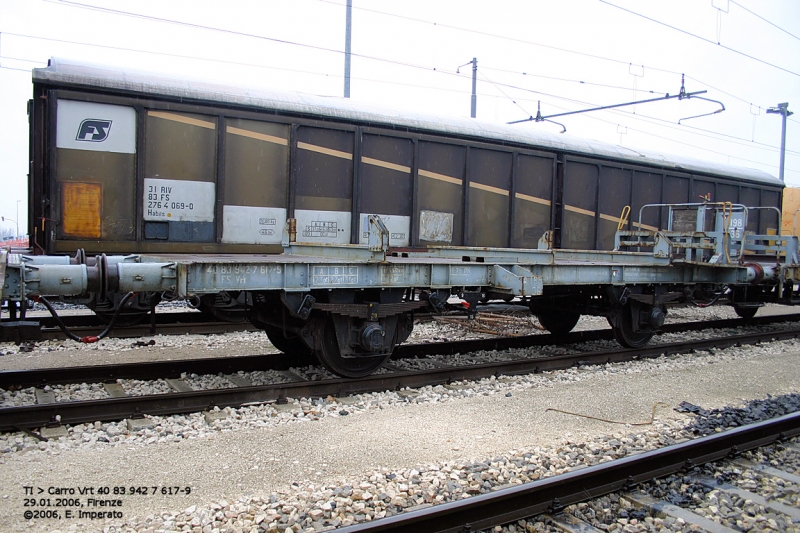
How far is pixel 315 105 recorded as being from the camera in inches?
370

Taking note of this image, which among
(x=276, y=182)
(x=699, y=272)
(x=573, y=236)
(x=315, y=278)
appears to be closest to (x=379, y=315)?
(x=315, y=278)

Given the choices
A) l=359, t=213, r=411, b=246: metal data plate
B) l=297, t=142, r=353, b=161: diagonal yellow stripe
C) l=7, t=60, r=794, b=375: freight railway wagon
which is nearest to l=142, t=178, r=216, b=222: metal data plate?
l=7, t=60, r=794, b=375: freight railway wagon

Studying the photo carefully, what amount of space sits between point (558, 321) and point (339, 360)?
16.0 feet

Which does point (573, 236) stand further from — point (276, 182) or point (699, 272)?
point (276, 182)

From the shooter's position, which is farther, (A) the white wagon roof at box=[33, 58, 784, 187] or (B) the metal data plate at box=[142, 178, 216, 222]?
(B) the metal data plate at box=[142, 178, 216, 222]

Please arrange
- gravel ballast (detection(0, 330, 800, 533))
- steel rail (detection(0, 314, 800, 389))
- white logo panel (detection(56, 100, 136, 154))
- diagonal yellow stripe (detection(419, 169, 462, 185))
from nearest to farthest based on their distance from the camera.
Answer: gravel ballast (detection(0, 330, 800, 533)), steel rail (detection(0, 314, 800, 389)), white logo panel (detection(56, 100, 136, 154)), diagonal yellow stripe (detection(419, 169, 462, 185))

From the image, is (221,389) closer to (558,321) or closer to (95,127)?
(95,127)

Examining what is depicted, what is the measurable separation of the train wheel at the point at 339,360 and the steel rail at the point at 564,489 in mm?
3136

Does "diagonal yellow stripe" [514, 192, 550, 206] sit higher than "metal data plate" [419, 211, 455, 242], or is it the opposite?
"diagonal yellow stripe" [514, 192, 550, 206]

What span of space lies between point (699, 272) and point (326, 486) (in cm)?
788

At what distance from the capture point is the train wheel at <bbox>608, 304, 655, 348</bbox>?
353 inches

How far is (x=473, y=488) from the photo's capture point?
3.84 metres

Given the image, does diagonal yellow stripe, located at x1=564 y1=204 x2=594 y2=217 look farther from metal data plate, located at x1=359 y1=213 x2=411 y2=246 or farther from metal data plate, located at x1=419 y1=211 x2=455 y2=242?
metal data plate, located at x1=359 y1=213 x2=411 y2=246

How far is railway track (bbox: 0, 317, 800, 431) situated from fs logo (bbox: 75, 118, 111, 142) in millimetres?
3452
